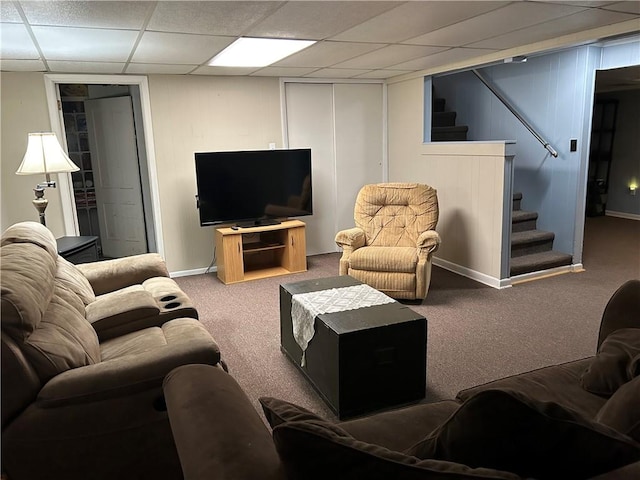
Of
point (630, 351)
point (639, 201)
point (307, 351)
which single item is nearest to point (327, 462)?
point (630, 351)

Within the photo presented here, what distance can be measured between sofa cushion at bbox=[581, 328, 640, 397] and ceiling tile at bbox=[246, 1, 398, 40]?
2.00 m

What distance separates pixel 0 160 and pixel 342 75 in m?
3.56

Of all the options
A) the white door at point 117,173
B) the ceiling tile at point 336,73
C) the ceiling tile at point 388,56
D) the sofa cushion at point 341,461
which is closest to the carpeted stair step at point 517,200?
the ceiling tile at point 388,56

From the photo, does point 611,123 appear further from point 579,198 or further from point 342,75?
point 342,75

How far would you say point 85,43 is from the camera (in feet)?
10.7

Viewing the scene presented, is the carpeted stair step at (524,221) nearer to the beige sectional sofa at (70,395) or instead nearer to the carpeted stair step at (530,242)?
the carpeted stair step at (530,242)

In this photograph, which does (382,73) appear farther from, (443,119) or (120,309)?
(120,309)

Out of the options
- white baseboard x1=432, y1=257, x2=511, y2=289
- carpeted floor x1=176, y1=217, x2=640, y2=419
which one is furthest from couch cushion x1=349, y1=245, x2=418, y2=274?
white baseboard x1=432, y1=257, x2=511, y2=289

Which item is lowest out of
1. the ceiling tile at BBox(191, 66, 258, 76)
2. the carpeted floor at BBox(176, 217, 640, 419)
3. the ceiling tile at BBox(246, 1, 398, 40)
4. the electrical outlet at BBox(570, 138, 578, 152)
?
the carpeted floor at BBox(176, 217, 640, 419)

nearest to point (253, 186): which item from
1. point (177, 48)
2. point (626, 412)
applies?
point (177, 48)

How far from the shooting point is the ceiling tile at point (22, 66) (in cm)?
391

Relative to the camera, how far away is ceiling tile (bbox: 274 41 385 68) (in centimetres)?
370

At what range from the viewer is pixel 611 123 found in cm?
779

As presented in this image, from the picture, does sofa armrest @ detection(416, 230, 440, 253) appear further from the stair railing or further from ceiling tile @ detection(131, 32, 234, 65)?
ceiling tile @ detection(131, 32, 234, 65)
